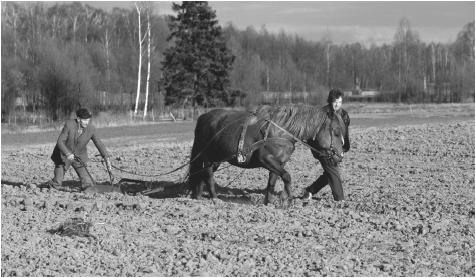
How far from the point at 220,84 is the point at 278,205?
31.2 m

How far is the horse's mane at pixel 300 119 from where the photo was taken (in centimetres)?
1091

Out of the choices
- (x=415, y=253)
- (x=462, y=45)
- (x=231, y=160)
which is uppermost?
(x=462, y=45)

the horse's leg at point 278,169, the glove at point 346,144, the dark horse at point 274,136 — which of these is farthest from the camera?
the glove at point 346,144

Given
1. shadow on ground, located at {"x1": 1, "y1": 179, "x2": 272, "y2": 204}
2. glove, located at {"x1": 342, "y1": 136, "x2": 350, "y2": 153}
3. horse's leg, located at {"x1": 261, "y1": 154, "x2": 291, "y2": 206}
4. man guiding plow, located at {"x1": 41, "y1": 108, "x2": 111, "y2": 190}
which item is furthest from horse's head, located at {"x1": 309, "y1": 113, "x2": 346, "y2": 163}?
man guiding plow, located at {"x1": 41, "y1": 108, "x2": 111, "y2": 190}

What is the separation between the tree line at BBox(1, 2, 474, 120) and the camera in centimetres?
4097

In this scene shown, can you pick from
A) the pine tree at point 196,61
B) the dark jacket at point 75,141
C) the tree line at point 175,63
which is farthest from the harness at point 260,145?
the pine tree at point 196,61

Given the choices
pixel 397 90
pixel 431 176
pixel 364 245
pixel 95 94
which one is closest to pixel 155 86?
pixel 95 94

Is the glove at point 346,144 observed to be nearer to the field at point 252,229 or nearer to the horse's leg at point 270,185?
the field at point 252,229

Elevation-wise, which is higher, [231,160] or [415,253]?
[231,160]

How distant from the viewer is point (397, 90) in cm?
7050

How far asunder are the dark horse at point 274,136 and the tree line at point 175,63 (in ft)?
94.3

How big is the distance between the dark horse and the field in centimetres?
59

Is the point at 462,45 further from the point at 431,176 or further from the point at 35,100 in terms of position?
the point at 431,176

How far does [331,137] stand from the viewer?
11.0m
